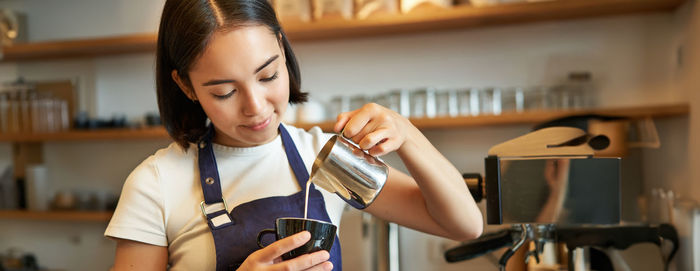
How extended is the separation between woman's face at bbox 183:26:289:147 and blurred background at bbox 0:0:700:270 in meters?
0.89

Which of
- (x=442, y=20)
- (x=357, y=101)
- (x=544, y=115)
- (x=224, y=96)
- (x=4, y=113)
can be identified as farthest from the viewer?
(x=4, y=113)

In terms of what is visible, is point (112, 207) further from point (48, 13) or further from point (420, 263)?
point (420, 263)

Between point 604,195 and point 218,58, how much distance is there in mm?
667

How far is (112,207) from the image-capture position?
2.70 m

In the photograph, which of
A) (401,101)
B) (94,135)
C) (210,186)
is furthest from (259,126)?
(94,135)

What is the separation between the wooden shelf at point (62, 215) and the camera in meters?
2.62

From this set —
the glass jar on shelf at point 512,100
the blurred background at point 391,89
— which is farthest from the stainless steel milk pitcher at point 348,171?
the glass jar on shelf at point 512,100

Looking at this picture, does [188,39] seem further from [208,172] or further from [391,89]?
[391,89]

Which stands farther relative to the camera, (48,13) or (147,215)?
(48,13)

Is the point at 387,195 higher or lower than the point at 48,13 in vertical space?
lower

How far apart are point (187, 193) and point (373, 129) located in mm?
359

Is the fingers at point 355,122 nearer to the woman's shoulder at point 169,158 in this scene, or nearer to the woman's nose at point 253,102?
the woman's nose at point 253,102

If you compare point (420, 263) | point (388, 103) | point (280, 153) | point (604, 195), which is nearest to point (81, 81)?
point (388, 103)

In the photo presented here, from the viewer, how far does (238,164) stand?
3.31 feet
